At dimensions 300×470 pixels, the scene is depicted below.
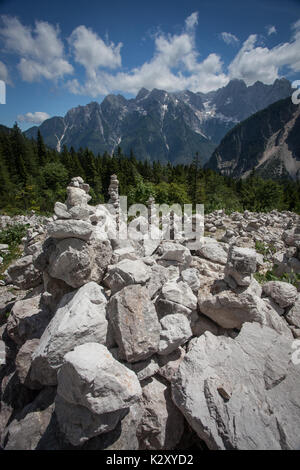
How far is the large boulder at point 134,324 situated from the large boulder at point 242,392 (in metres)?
0.68

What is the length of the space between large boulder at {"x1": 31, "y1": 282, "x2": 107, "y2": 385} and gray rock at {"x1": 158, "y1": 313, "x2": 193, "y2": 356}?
1.05 metres

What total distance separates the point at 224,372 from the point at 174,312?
126cm

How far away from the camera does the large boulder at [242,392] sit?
2555mm

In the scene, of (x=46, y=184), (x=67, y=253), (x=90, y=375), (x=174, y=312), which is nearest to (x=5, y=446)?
(x=90, y=375)

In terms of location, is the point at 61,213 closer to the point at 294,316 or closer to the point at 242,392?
the point at 242,392

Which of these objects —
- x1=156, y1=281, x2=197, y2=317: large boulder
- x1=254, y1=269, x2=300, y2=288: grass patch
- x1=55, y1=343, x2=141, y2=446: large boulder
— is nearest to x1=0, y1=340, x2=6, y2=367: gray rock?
x1=55, y1=343, x2=141, y2=446: large boulder

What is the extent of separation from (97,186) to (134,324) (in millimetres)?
41348

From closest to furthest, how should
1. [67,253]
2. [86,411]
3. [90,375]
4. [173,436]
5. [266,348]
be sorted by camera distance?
[90,375] → [86,411] → [173,436] → [266,348] → [67,253]

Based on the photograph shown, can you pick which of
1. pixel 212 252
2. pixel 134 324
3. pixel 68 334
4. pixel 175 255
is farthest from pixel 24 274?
pixel 212 252

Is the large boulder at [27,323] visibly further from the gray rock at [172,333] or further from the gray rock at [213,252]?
the gray rock at [213,252]

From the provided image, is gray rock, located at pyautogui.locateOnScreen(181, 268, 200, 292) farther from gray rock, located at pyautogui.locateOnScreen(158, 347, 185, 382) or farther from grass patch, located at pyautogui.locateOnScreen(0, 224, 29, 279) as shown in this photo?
grass patch, located at pyautogui.locateOnScreen(0, 224, 29, 279)

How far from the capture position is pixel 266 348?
3.39 m

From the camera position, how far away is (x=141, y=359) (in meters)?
3.37
